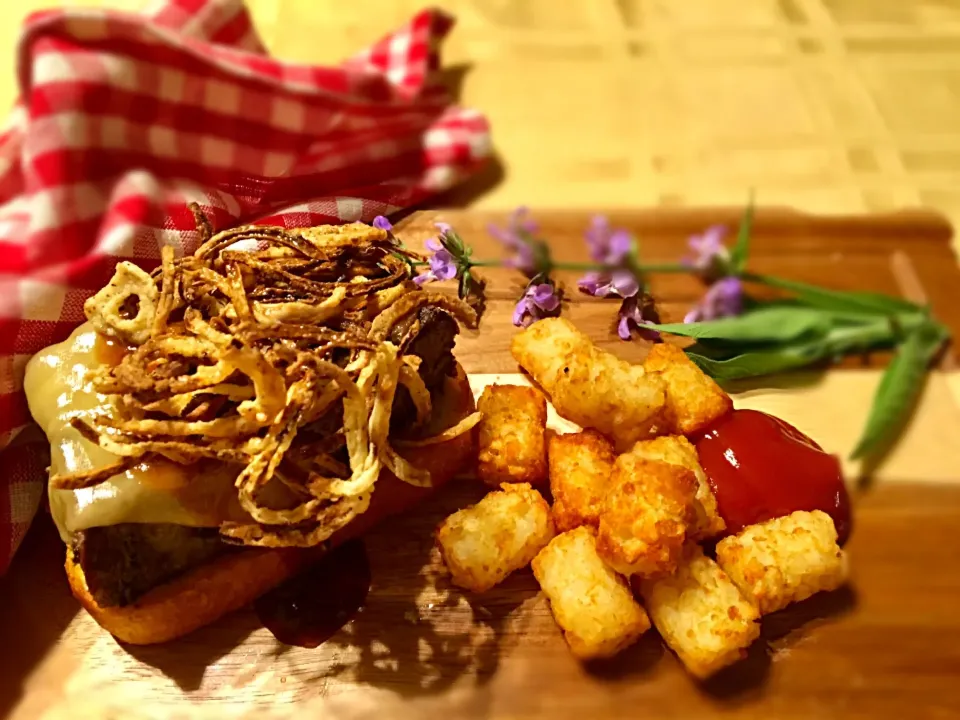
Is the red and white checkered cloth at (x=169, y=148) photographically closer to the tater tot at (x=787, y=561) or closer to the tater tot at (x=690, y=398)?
the tater tot at (x=690, y=398)

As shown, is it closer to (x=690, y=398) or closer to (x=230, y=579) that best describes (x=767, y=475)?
(x=690, y=398)

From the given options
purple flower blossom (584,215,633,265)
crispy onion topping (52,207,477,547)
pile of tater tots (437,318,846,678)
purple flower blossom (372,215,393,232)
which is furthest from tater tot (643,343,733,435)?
purple flower blossom (372,215,393,232)

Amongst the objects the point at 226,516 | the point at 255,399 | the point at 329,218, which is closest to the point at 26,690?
the point at 226,516

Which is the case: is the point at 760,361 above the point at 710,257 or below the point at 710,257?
below

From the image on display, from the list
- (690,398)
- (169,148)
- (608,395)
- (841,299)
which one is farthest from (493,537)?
(169,148)

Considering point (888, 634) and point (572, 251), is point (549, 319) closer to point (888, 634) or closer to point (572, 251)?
point (572, 251)
